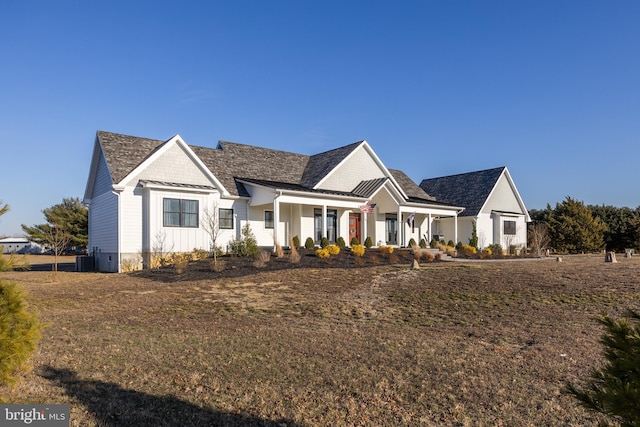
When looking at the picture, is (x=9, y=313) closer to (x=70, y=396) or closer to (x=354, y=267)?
(x=70, y=396)

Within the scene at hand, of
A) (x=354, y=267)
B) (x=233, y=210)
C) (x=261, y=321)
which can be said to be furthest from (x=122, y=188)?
(x=261, y=321)

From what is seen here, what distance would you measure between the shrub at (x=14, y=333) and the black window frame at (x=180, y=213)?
1735 centimetres

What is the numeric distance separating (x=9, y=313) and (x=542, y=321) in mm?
10508

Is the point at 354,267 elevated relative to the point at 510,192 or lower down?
lower down

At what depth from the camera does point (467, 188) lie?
38750 mm

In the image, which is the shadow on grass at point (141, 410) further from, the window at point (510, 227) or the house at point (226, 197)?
the window at point (510, 227)

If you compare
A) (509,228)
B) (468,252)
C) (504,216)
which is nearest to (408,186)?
(504,216)

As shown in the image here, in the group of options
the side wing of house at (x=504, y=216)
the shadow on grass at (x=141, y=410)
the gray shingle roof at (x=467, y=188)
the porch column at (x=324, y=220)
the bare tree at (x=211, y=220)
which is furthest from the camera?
the side wing of house at (x=504, y=216)

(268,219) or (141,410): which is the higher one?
(268,219)

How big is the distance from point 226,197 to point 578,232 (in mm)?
28171

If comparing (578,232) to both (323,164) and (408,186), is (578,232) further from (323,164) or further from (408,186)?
(323,164)

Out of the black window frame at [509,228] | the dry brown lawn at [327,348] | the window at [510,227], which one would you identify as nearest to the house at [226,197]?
the dry brown lawn at [327,348]

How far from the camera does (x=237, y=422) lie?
16.3 feet

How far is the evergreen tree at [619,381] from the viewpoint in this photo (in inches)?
98.0
